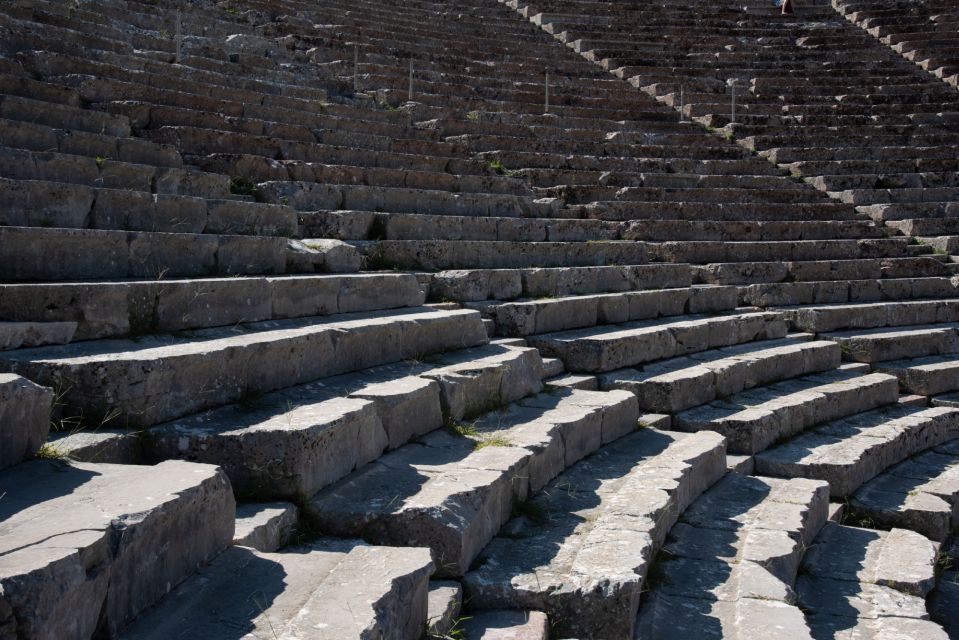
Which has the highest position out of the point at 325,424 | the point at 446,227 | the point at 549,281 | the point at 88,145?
the point at 88,145

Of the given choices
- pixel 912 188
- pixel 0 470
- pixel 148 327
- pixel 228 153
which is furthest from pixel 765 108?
pixel 0 470

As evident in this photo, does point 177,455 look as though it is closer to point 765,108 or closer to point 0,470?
point 0,470

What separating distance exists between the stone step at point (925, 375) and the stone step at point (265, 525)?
755 centimetres

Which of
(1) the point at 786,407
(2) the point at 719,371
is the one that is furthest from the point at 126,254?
(1) the point at 786,407

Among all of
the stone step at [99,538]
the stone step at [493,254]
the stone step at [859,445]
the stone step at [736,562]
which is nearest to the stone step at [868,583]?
the stone step at [736,562]

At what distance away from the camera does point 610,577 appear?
155 inches

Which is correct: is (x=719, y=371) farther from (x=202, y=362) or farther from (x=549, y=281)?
(x=202, y=362)

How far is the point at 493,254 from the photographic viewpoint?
875cm

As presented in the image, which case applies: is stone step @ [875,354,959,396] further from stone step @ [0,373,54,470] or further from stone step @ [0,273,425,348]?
stone step @ [0,373,54,470]

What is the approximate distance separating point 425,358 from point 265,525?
8.61ft

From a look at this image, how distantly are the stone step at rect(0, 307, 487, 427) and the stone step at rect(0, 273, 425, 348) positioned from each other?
0.09 meters

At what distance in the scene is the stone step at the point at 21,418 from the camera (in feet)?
10.6

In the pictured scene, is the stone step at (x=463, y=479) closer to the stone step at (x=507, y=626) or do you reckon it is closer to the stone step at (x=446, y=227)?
the stone step at (x=507, y=626)

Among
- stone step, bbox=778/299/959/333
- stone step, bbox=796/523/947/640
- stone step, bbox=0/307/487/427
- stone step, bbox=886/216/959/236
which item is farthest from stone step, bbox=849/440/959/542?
stone step, bbox=886/216/959/236
